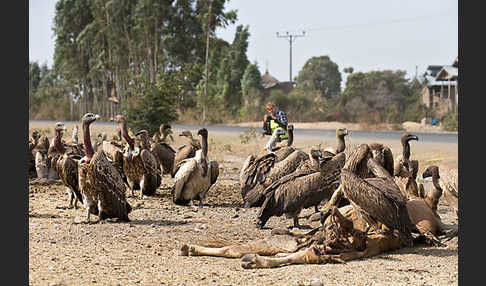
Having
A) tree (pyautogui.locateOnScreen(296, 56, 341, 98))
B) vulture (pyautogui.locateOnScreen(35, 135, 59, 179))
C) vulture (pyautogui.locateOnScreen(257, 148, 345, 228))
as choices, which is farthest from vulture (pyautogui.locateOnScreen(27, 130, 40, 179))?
tree (pyautogui.locateOnScreen(296, 56, 341, 98))

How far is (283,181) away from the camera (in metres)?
7.65

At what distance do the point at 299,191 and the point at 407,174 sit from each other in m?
1.90

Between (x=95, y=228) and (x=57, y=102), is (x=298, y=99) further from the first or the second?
(x=95, y=228)

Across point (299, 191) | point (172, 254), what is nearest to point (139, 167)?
point (299, 191)

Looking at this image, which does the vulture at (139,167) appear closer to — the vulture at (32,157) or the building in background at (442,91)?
the vulture at (32,157)

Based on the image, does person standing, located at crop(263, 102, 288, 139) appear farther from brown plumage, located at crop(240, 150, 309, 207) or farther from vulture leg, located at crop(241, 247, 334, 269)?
vulture leg, located at crop(241, 247, 334, 269)

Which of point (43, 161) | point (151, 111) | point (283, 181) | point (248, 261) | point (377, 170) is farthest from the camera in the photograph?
point (151, 111)

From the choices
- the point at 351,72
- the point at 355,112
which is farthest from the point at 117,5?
the point at 351,72

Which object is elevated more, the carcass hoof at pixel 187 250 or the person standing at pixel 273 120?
the person standing at pixel 273 120

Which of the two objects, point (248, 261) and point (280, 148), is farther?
point (280, 148)

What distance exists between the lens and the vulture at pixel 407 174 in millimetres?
7891

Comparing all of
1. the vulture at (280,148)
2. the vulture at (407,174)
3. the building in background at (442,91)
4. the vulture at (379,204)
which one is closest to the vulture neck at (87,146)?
the vulture at (280,148)

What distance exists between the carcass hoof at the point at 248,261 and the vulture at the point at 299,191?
1.67m

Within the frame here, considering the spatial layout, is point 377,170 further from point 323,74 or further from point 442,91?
point 323,74
